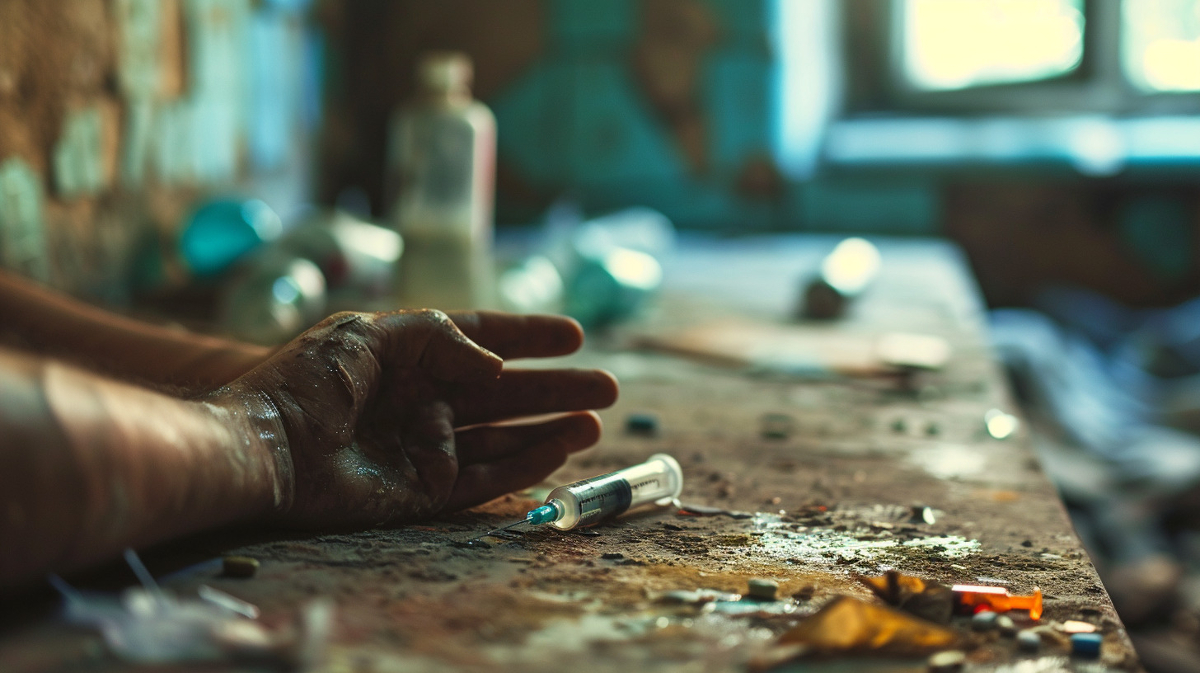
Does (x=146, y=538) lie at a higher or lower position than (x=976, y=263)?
lower

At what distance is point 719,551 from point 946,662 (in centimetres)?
19

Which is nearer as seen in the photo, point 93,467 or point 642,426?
point 93,467

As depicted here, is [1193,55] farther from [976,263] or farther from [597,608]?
[597,608]

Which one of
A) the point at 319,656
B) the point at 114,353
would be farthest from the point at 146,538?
the point at 114,353

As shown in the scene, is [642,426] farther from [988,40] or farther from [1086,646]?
[988,40]

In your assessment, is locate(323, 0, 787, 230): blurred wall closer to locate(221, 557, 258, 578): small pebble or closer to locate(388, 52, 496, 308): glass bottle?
locate(388, 52, 496, 308): glass bottle

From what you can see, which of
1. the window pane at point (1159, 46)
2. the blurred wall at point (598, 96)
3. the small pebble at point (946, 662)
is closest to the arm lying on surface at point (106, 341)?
the small pebble at point (946, 662)

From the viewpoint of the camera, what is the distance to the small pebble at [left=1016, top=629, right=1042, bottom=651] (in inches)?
19.8

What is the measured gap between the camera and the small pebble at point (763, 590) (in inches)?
22.0

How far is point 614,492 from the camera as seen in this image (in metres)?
0.70

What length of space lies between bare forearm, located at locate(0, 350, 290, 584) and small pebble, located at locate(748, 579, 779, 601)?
30 centimetres

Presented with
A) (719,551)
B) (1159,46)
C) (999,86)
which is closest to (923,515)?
(719,551)

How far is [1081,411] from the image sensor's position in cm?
208

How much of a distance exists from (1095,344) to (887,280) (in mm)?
930
